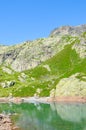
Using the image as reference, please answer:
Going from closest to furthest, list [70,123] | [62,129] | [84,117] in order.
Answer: [62,129], [70,123], [84,117]

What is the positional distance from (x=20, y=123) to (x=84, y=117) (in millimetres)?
31790

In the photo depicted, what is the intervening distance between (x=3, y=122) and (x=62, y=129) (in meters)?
31.0

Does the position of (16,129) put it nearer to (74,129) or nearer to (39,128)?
(39,128)

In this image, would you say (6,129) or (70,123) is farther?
(70,123)

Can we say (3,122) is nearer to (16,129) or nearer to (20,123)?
(20,123)

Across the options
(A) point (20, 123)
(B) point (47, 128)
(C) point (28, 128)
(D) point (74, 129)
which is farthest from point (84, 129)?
(A) point (20, 123)

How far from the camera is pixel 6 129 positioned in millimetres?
109438

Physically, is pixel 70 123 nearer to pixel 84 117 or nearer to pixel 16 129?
pixel 84 117

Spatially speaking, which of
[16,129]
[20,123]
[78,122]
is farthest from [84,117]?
[16,129]

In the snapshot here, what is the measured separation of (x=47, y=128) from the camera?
4464 inches

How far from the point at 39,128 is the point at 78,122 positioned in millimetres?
22254

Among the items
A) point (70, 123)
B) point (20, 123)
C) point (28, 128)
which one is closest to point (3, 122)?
point (20, 123)

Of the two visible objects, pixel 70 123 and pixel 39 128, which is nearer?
pixel 39 128

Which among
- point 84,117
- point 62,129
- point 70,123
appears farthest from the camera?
point 84,117
